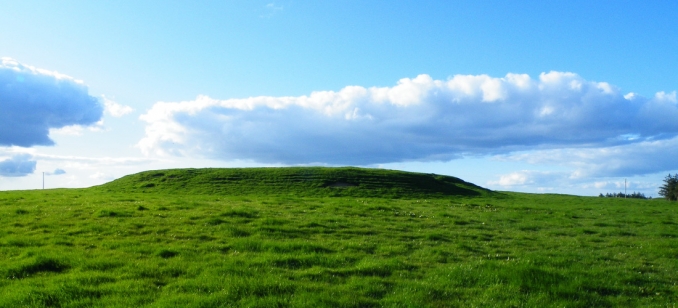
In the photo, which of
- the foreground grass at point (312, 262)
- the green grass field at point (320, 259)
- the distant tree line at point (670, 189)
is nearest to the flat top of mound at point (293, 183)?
the green grass field at point (320, 259)

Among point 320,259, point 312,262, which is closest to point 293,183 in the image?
point 320,259

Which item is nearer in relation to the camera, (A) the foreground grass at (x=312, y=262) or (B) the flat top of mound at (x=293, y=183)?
(A) the foreground grass at (x=312, y=262)

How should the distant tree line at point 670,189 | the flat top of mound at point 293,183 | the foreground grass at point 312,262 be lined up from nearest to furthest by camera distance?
1. the foreground grass at point 312,262
2. the flat top of mound at point 293,183
3. the distant tree line at point 670,189

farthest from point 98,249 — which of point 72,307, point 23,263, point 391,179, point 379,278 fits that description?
point 391,179

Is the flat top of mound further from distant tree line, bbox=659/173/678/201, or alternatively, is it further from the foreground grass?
distant tree line, bbox=659/173/678/201

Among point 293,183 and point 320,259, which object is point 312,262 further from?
point 293,183

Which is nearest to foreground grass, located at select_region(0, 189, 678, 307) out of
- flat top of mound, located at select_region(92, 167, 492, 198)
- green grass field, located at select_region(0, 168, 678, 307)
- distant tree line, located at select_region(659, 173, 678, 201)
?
green grass field, located at select_region(0, 168, 678, 307)

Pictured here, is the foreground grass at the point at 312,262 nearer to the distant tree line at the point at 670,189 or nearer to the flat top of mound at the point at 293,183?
the flat top of mound at the point at 293,183

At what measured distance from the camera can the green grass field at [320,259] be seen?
35.9 feet

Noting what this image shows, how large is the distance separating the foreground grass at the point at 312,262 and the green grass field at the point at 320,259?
0.14ft

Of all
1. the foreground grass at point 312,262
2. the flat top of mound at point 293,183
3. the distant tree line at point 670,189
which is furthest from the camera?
the distant tree line at point 670,189

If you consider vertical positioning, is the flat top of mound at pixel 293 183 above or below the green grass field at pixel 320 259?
above

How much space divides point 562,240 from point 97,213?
1927 centimetres

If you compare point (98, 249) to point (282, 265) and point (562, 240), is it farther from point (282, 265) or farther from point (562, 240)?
point (562, 240)
